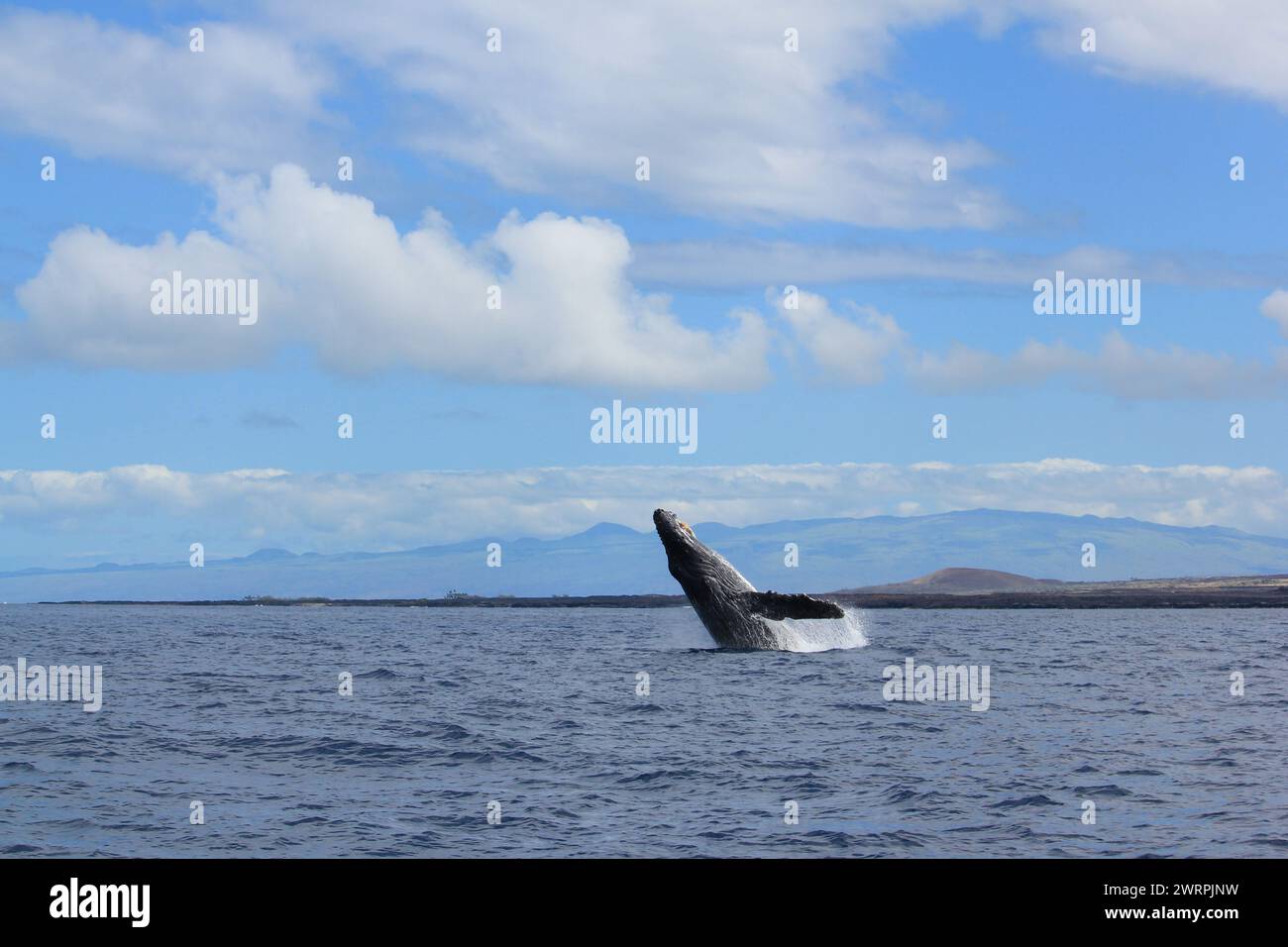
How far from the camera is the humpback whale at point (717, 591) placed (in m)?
39.1

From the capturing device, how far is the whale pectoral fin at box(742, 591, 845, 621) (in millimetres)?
35406

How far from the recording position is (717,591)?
40.8 meters

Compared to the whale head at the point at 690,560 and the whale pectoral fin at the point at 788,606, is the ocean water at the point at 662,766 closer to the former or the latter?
the whale pectoral fin at the point at 788,606

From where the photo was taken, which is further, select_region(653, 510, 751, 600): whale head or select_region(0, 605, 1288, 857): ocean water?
select_region(653, 510, 751, 600): whale head

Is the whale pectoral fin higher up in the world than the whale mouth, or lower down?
lower down

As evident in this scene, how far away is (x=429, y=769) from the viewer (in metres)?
21.8

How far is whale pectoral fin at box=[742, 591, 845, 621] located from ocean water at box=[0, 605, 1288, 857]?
6.38 ft

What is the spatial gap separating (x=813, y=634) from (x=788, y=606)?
13.6 meters

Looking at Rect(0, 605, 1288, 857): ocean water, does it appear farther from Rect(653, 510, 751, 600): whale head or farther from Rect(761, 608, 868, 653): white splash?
Rect(653, 510, 751, 600): whale head

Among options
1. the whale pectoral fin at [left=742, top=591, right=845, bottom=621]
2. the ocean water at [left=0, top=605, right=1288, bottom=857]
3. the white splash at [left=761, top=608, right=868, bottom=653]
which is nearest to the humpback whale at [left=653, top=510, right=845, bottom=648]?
the whale pectoral fin at [left=742, top=591, right=845, bottom=621]

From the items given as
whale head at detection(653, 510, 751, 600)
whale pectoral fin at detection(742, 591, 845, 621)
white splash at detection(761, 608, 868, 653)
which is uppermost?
whale head at detection(653, 510, 751, 600)

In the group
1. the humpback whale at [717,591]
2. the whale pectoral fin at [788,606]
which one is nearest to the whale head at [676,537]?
the humpback whale at [717,591]
